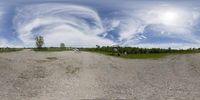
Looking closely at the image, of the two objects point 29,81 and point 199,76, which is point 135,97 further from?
point 199,76

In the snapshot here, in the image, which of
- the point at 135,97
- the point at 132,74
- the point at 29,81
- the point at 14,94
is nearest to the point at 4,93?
the point at 14,94

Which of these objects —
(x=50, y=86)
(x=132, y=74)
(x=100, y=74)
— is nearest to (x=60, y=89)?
(x=50, y=86)

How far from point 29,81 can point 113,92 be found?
10388 millimetres

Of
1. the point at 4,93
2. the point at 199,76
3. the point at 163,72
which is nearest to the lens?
the point at 4,93

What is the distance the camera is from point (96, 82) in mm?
46406

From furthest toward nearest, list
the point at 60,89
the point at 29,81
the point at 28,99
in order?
the point at 29,81 → the point at 60,89 → the point at 28,99

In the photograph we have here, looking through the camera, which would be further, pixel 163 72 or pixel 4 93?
pixel 163 72

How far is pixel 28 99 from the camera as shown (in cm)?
3562

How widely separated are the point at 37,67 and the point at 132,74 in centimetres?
1334

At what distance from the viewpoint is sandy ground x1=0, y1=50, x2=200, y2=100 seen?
3803 centimetres

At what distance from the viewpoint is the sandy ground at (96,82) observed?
38.0 meters

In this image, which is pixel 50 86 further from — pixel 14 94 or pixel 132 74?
pixel 132 74

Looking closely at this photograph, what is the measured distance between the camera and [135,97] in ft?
122

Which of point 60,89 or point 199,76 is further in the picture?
point 199,76
